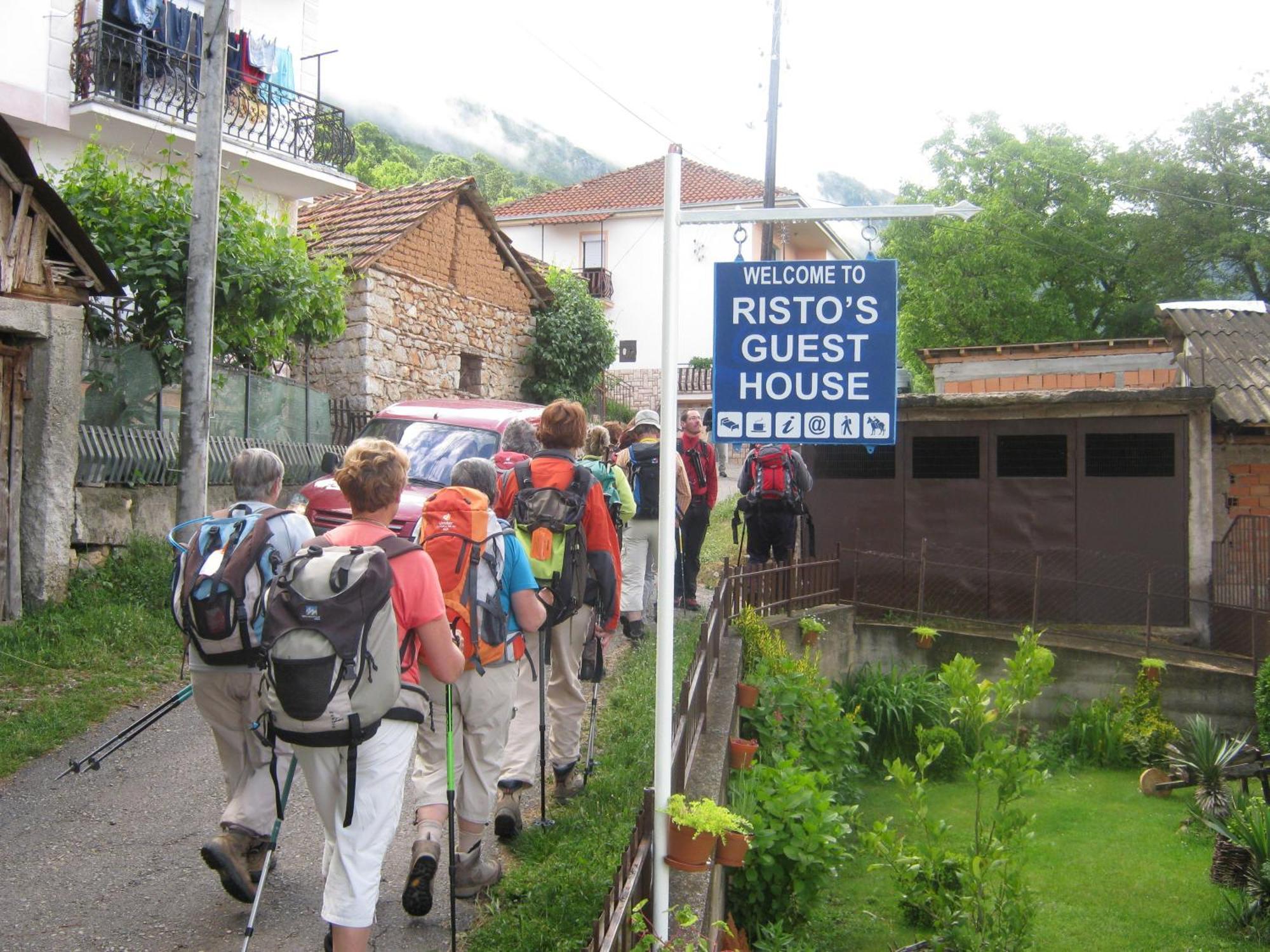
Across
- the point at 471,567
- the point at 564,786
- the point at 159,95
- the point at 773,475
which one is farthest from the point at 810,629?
the point at 159,95

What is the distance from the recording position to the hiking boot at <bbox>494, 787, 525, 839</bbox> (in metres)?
5.47

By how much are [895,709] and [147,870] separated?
28.6ft

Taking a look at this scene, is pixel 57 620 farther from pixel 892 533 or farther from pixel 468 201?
pixel 468 201

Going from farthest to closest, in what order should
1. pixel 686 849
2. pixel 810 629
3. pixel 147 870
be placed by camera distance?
pixel 810 629 < pixel 147 870 < pixel 686 849

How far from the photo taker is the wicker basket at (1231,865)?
9.16 metres

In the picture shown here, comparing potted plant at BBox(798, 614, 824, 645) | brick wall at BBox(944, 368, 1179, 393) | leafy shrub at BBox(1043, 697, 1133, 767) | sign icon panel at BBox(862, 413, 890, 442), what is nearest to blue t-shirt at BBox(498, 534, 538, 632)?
sign icon panel at BBox(862, 413, 890, 442)

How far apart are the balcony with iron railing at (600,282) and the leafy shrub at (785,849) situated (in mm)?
32595

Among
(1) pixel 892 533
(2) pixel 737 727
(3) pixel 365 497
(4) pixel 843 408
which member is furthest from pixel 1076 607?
(3) pixel 365 497

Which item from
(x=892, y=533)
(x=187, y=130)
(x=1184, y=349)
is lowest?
(x=892, y=533)

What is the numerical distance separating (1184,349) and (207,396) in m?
14.7

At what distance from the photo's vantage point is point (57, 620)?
9391 mm

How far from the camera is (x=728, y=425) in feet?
14.8

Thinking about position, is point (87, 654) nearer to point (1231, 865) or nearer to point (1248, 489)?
point (1231, 865)

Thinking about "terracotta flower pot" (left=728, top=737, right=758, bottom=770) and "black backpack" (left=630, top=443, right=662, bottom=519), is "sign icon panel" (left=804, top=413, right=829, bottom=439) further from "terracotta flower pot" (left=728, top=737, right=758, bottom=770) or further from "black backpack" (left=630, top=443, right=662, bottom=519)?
"black backpack" (left=630, top=443, right=662, bottom=519)
